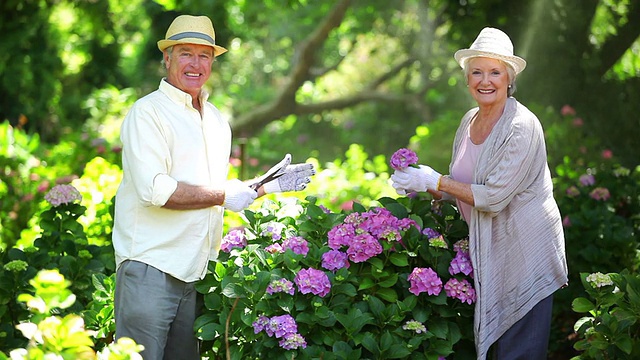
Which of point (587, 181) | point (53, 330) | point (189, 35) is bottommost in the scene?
point (53, 330)

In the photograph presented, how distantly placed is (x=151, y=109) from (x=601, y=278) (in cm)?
158

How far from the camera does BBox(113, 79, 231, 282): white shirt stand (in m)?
2.85

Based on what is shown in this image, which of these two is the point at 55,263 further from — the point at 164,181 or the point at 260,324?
the point at 260,324

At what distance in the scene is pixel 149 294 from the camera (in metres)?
2.88

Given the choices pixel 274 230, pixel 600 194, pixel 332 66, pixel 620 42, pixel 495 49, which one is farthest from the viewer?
pixel 332 66

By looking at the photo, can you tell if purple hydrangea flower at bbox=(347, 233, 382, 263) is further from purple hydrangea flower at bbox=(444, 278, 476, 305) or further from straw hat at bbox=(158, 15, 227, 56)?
straw hat at bbox=(158, 15, 227, 56)

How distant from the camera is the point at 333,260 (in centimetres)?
305

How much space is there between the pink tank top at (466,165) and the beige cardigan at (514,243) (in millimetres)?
98

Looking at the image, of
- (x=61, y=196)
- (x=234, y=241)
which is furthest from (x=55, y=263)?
(x=234, y=241)

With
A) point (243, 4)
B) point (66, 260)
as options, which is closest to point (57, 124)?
point (243, 4)

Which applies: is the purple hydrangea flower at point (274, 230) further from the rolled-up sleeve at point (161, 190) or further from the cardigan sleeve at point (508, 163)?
the cardigan sleeve at point (508, 163)

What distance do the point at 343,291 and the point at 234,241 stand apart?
19.5 inches

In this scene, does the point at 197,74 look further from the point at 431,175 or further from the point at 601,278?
the point at 601,278

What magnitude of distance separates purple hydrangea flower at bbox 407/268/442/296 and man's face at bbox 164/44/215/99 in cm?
98
